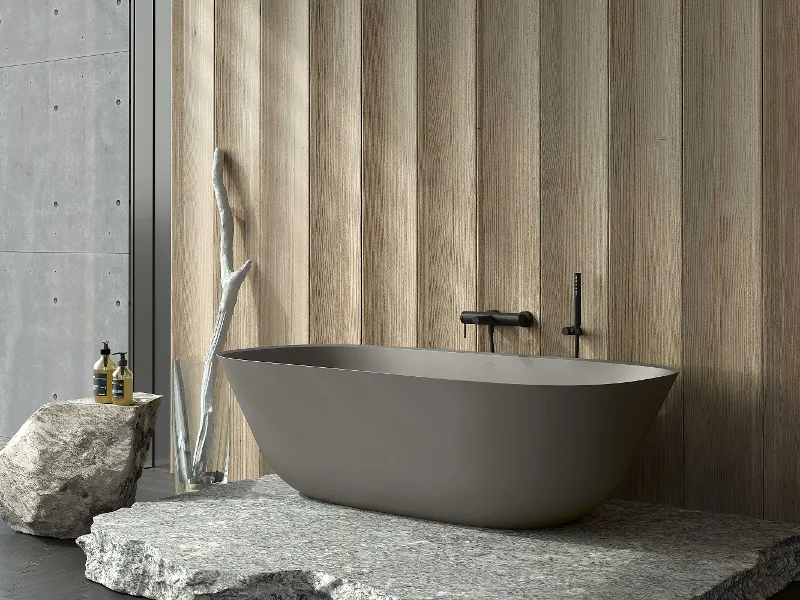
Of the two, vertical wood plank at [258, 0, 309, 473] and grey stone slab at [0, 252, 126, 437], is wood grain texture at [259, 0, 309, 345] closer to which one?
vertical wood plank at [258, 0, 309, 473]

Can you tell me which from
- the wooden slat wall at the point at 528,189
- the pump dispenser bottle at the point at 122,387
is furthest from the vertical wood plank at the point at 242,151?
the pump dispenser bottle at the point at 122,387

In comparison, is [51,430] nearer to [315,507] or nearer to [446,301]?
[315,507]

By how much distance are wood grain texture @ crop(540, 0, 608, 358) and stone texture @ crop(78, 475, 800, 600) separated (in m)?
0.61

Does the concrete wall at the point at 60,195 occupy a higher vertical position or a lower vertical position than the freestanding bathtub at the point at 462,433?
higher

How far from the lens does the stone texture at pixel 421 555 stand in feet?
7.50

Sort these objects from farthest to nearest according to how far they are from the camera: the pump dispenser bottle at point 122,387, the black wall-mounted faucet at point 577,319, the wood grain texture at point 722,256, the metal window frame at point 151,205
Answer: the metal window frame at point 151,205 < the pump dispenser bottle at point 122,387 < the black wall-mounted faucet at point 577,319 < the wood grain texture at point 722,256

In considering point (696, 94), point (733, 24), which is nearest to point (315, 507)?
point (696, 94)

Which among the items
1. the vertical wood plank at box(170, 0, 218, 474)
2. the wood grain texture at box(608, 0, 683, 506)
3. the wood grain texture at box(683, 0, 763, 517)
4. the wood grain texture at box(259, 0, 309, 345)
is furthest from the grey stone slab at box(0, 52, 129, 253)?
the wood grain texture at box(683, 0, 763, 517)

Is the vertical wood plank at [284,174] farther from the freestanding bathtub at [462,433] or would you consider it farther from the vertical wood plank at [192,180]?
the freestanding bathtub at [462,433]

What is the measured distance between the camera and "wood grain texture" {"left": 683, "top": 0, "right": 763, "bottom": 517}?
2.81 metres

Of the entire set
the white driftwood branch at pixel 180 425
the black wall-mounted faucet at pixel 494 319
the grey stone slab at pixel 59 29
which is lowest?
the white driftwood branch at pixel 180 425

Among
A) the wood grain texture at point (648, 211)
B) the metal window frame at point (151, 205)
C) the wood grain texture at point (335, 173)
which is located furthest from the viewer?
the metal window frame at point (151, 205)

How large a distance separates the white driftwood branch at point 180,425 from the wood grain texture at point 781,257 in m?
2.00

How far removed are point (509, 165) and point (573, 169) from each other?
231 millimetres
